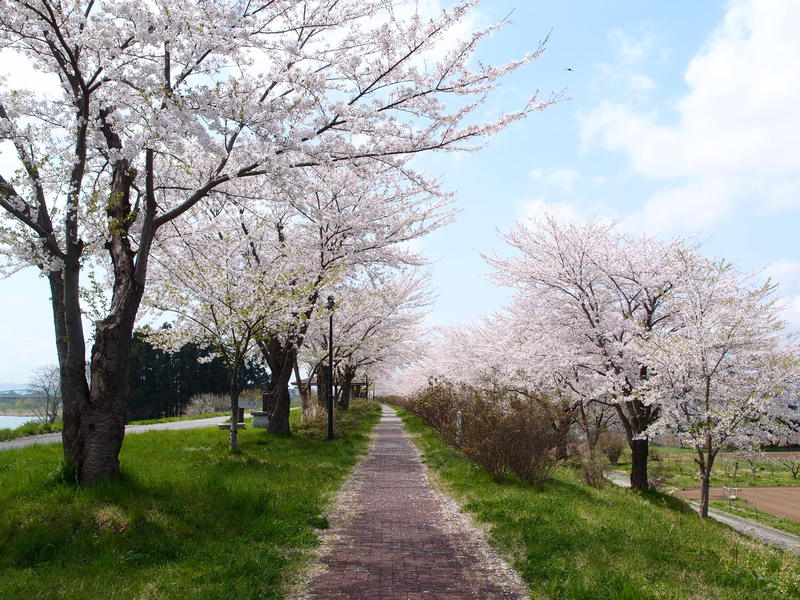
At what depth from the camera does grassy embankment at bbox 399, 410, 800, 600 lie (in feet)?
15.4

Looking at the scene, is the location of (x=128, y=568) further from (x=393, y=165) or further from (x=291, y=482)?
(x=393, y=165)

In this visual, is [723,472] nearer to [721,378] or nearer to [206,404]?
[721,378]

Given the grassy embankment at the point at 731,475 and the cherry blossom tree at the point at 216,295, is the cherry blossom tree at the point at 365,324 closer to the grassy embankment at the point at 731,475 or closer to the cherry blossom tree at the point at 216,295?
the cherry blossom tree at the point at 216,295

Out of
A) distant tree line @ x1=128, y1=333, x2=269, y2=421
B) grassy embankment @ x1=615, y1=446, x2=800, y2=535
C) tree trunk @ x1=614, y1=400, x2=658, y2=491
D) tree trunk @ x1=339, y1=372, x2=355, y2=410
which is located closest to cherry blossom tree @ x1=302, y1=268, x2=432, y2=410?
tree trunk @ x1=339, y1=372, x2=355, y2=410

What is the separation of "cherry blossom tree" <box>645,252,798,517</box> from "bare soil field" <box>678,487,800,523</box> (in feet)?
51.5

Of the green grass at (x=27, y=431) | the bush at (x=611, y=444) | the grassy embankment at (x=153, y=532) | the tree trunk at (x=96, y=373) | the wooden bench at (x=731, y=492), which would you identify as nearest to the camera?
the grassy embankment at (x=153, y=532)

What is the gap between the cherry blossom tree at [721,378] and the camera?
11.0m

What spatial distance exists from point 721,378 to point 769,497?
919 inches

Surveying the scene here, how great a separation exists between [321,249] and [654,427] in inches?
364

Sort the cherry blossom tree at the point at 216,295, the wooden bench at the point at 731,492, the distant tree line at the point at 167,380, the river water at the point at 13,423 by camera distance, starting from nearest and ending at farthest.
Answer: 1. the cherry blossom tree at the point at 216,295
2. the river water at the point at 13,423
3. the wooden bench at the point at 731,492
4. the distant tree line at the point at 167,380

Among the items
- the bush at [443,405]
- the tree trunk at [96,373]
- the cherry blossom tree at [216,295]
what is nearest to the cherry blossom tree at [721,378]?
the bush at [443,405]

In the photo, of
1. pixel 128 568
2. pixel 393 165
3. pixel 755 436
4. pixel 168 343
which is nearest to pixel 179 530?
pixel 128 568

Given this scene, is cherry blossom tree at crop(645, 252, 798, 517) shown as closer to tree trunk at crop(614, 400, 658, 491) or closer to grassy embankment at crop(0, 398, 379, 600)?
tree trunk at crop(614, 400, 658, 491)

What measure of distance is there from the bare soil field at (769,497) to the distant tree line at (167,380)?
33657 mm
